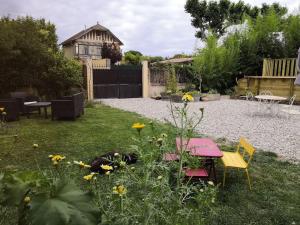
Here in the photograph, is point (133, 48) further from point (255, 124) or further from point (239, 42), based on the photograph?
point (255, 124)

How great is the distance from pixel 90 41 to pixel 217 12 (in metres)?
14.7

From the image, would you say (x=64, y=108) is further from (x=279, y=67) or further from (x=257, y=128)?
(x=279, y=67)

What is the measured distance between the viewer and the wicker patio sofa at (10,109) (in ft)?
27.0

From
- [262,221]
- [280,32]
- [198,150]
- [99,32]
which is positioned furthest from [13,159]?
[99,32]

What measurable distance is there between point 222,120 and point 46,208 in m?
8.81

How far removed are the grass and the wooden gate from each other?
8.00 m

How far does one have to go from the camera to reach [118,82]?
1695 cm

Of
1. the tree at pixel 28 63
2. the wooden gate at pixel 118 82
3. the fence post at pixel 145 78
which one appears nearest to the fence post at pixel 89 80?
the wooden gate at pixel 118 82

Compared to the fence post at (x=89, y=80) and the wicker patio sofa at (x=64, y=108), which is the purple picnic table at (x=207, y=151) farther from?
the fence post at (x=89, y=80)

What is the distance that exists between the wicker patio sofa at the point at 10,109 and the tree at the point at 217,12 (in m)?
23.8

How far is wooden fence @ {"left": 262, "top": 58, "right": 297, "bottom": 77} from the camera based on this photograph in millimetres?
15094

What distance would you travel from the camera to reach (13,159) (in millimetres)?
4906

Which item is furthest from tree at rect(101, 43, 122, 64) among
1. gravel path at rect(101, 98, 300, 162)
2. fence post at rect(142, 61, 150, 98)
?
gravel path at rect(101, 98, 300, 162)

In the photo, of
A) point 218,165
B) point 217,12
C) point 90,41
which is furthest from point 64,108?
point 90,41
